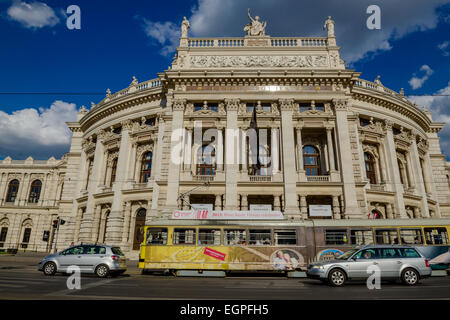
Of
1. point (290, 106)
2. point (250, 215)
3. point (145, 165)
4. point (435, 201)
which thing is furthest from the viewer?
point (435, 201)

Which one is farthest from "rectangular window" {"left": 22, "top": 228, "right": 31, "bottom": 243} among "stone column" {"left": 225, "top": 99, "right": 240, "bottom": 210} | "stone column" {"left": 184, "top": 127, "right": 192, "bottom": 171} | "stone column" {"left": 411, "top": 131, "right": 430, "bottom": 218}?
"stone column" {"left": 411, "top": 131, "right": 430, "bottom": 218}

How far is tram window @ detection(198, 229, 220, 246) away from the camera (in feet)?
47.9

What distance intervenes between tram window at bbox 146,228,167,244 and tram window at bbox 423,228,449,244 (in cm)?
1434

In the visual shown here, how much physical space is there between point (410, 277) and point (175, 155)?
19.3m

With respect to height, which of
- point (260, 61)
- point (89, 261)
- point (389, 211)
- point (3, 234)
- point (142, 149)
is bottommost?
point (89, 261)

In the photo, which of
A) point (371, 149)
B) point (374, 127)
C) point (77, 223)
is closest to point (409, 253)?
point (371, 149)

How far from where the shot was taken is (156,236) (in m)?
14.8

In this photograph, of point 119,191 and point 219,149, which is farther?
point 119,191

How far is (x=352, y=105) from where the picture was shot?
2867cm

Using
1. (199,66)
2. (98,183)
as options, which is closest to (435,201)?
(199,66)

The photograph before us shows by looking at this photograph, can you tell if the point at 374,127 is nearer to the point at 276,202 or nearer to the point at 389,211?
the point at 389,211

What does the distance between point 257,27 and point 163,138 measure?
51.1ft

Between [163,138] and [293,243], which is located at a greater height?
[163,138]

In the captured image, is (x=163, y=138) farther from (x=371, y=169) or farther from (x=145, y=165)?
(x=371, y=169)
